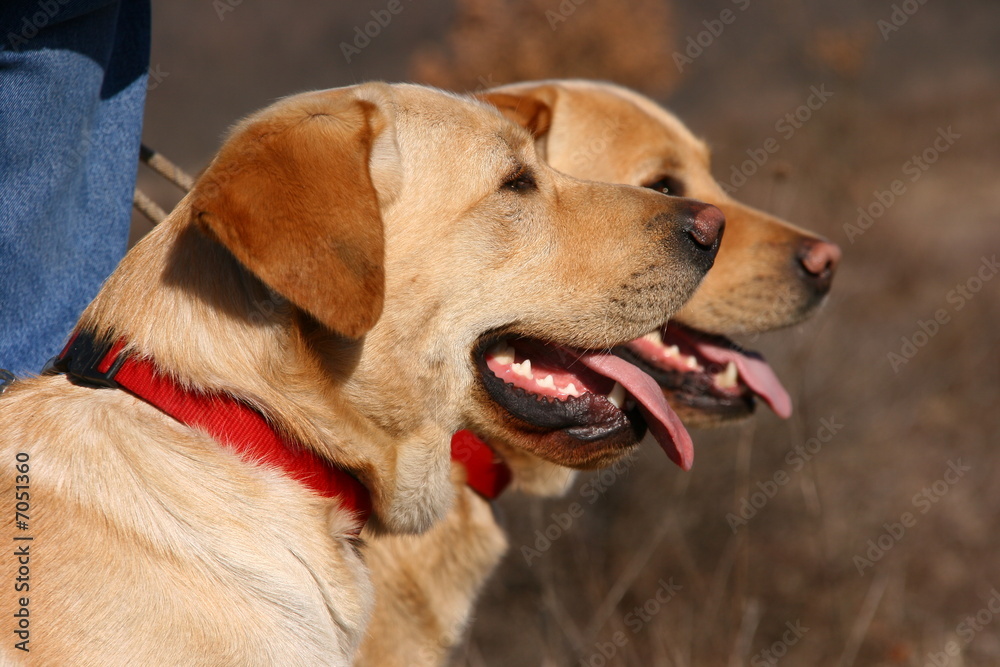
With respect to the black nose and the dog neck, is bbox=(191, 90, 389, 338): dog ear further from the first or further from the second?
the black nose

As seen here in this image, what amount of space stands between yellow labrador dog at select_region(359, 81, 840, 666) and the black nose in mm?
792

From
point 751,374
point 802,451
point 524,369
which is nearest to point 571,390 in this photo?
point 524,369

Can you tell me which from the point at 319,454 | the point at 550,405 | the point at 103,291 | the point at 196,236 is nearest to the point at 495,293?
the point at 550,405

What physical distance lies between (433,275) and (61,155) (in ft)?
4.41

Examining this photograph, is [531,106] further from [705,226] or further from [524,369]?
[524,369]

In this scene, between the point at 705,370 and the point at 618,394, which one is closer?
the point at 618,394

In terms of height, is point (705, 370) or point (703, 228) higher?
point (703, 228)

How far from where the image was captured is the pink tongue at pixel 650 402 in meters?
2.72

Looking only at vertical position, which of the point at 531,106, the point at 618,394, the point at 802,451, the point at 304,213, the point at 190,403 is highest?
the point at 304,213

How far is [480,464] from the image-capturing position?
3270 millimetres

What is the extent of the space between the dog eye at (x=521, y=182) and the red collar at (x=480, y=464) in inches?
37.0

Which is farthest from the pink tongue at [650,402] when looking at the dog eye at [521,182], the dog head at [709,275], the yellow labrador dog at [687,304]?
the dog head at [709,275]

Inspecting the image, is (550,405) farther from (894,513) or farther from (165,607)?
(894,513)

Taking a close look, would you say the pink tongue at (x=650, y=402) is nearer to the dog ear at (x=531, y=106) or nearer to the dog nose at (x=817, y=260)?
the dog ear at (x=531, y=106)
